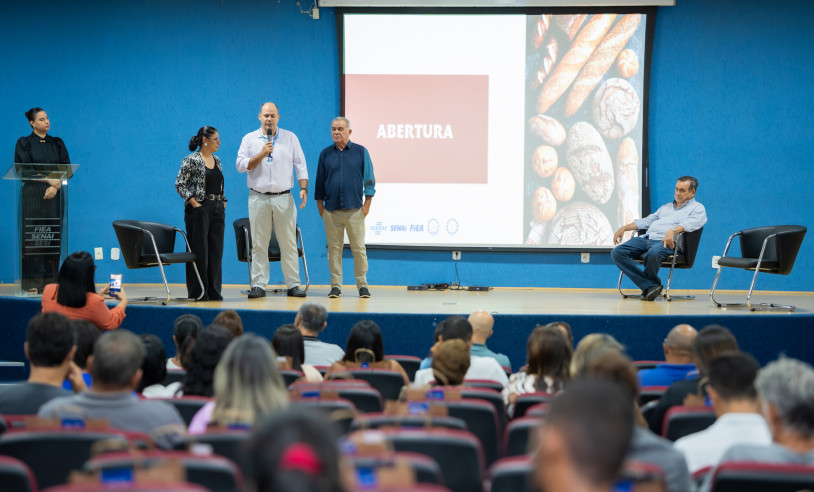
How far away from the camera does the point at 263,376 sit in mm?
2227

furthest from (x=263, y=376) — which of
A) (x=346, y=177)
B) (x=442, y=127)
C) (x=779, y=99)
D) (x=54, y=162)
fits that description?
(x=779, y=99)

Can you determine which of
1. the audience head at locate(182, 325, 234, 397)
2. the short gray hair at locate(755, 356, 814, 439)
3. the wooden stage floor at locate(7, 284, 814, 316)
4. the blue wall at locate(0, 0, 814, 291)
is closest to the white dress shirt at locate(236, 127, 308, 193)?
the wooden stage floor at locate(7, 284, 814, 316)

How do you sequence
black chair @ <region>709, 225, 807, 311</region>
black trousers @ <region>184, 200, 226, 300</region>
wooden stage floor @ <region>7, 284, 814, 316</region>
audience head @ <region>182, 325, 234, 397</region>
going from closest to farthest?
audience head @ <region>182, 325, 234, 397</region>, wooden stage floor @ <region>7, 284, 814, 316</region>, black chair @ <region>709, 225, 807, 311</region>, black trousers @ <region>184, 200, 226, 300</region>

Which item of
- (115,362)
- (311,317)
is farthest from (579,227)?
(115,362)

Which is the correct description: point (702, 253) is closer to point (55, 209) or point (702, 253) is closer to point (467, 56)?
point (467, 56)

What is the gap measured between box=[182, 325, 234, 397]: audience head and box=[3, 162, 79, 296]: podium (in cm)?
395

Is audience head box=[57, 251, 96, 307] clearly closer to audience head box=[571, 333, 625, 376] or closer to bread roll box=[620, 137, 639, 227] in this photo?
audience head box=[571, 333, 625, 376]

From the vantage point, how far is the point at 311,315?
4.14 metres

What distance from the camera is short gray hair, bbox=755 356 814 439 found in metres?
1.93

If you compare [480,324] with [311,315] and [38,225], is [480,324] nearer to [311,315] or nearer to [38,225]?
[311,315]

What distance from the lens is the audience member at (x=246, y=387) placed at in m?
2.21

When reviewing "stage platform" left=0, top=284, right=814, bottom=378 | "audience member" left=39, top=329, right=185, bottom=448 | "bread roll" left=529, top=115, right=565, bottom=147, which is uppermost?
"bread roll" left=529, top=115, right=565, bottom=147

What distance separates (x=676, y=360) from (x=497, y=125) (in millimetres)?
Answer: 4927

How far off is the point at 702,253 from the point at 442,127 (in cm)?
293
